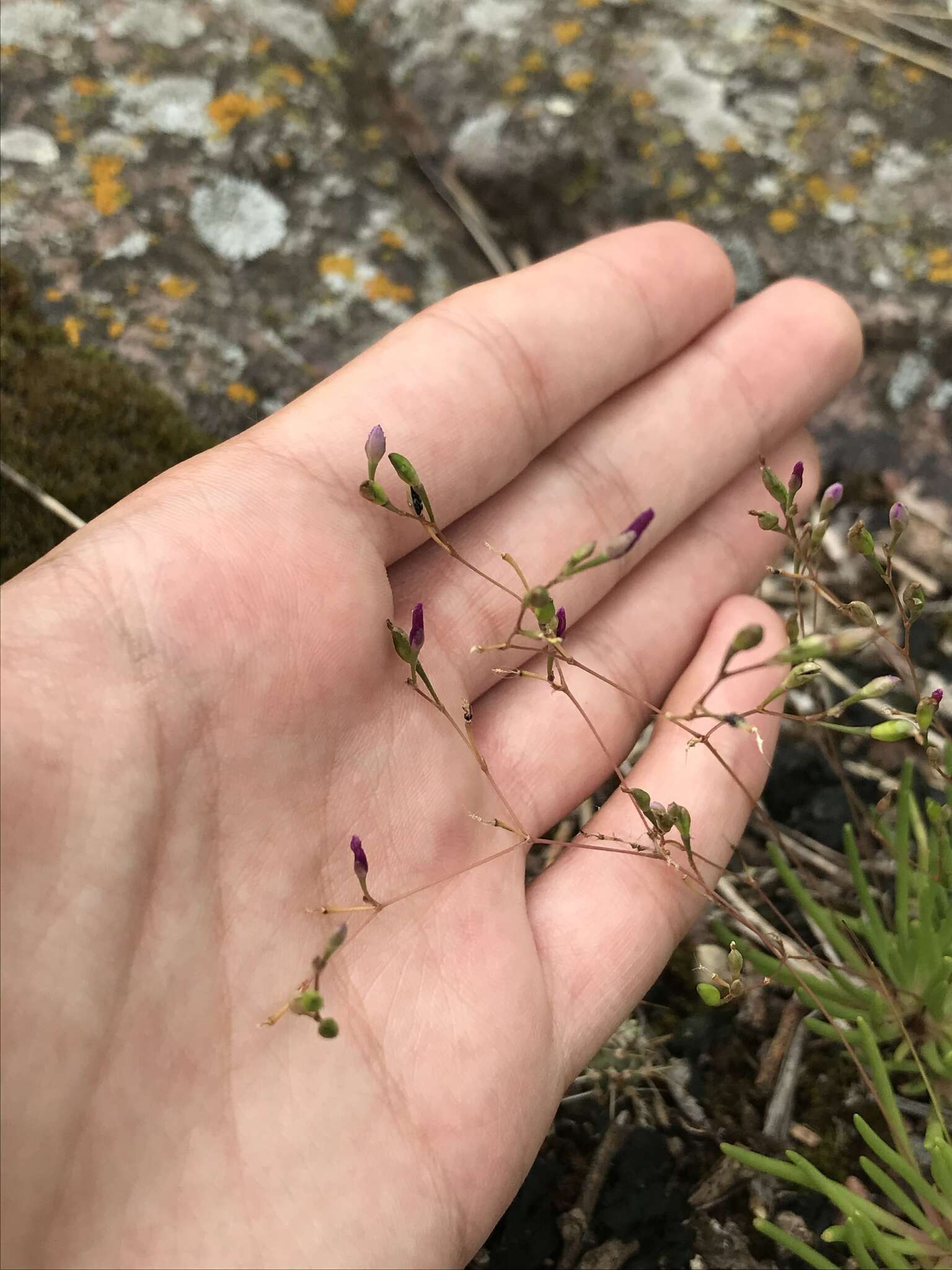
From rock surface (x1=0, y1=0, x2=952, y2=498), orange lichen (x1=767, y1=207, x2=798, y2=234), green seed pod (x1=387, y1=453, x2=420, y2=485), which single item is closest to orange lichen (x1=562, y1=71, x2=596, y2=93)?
rock surface (x1=0, y1=0, x2=952, y2=498)

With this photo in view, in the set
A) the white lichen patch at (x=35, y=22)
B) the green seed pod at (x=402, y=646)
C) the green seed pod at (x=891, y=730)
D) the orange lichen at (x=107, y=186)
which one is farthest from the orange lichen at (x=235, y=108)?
the green seed pod at (x=891, y=730)

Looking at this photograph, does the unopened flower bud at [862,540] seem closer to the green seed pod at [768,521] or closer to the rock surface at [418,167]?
the green seed pod at [768,521]

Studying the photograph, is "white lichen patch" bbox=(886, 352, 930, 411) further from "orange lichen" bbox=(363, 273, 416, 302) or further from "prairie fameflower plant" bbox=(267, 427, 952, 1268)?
"orange lichen" bbox=(363, 273, 416, 302)

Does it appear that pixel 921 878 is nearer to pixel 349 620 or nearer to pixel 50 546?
pixel 349 620

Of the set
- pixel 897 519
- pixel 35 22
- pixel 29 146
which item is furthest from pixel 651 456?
pixel 35 22

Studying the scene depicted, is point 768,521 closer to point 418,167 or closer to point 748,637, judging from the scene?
point 748,637

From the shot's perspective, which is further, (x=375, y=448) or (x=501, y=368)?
(x=501, y=368)

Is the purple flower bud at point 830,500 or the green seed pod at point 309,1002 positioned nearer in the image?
the green seed pod at point 309,1002
